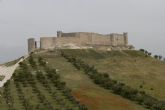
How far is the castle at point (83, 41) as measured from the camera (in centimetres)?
15012

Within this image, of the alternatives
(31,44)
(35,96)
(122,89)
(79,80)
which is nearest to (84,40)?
(31,44)

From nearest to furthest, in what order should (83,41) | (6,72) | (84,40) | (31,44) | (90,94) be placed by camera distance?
(90,94)
(6,72)
(31,44)
(83,41)
(84,40)

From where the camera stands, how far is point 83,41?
154 meters

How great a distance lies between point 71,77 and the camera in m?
109

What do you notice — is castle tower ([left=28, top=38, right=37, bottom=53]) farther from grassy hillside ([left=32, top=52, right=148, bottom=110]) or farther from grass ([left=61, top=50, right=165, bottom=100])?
grassy hillside ([left=32, top=52, right=148, bottom=110])

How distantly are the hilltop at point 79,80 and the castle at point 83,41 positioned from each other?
406 cm

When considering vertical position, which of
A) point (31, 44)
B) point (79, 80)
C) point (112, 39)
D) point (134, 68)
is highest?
point (112, 39)

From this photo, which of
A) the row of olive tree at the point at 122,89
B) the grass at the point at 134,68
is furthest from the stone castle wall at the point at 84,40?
the row of olive tree at the point at 122,89

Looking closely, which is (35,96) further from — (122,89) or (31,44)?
(31,44)

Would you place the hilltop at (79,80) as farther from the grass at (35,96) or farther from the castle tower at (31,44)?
the castle tower at (31,44)

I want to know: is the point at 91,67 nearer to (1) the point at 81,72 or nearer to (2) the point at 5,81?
(1) the point at 81,72

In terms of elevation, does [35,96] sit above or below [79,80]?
below

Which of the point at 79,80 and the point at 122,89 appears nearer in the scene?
the point at 122,89

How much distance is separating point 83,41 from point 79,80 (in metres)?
48.8
